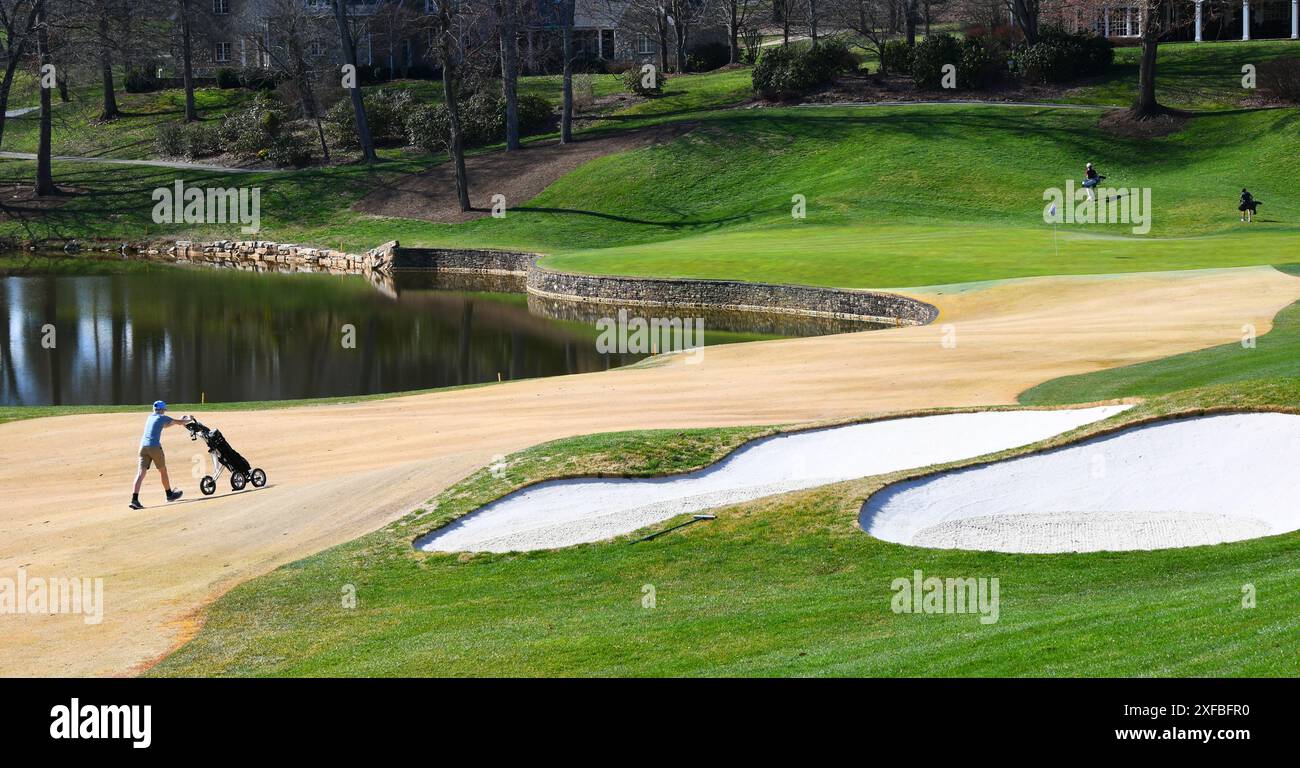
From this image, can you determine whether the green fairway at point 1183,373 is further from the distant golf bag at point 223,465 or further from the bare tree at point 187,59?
the bare tree at point 187,59

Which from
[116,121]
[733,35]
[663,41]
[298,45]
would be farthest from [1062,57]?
[116,121]

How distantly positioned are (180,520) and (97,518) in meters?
1.34

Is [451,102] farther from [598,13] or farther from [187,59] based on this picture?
[598,13]

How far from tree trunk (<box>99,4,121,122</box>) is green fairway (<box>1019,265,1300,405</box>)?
208 feet

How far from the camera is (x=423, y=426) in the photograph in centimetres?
2598

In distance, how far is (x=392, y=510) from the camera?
755 inches

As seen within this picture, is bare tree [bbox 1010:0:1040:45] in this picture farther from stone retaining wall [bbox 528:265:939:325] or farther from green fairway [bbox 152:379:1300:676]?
green fairway [bbox 152:379:1300:676]

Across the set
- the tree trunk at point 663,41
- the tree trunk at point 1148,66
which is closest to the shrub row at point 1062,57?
the tree trunk at point 1148,66

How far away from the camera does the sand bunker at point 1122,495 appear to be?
15531mm

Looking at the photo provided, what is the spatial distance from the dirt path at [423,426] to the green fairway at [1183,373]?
40.9 inches

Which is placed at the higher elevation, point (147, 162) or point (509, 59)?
point (509, 59)

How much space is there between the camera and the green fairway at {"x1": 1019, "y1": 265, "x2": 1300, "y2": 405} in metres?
23.5

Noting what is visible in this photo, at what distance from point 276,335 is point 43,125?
37.7 m
